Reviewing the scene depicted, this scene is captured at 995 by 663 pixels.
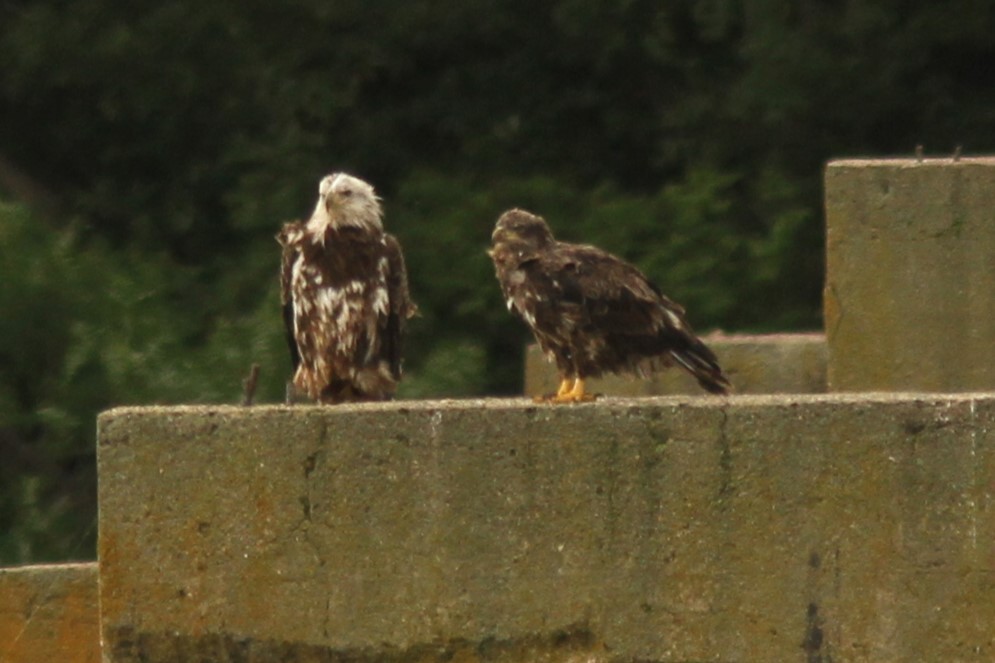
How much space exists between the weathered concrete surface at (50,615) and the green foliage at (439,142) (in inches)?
252

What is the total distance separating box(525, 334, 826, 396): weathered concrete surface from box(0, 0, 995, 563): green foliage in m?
4.44

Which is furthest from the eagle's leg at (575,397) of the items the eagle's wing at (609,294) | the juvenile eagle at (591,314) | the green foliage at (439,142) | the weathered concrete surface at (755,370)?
the green foliage at (439,142)

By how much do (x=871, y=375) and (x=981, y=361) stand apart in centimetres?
33

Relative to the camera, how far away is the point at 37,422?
1364cm

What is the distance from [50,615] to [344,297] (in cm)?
114

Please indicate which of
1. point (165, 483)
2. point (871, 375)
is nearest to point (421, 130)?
point (871, 375)

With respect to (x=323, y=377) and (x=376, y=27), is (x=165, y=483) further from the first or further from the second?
(x=376, y=27)

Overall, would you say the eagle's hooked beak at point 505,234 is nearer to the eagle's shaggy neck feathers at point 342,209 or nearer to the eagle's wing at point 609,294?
the eagle's wing at point 609,294

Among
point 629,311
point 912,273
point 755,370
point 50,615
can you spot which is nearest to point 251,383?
point 629,311

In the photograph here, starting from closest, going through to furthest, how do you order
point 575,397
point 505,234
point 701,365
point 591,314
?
point 575,397 < point 591,314 < point 701,365 < point 505,234

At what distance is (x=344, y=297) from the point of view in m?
7.43

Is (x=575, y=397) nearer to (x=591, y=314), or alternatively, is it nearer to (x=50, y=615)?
(x=591, y=314)

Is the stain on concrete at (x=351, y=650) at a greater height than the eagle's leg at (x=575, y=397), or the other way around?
the eagle's leg at (x=575, y=397)

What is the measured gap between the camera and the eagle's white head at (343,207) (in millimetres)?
7523
